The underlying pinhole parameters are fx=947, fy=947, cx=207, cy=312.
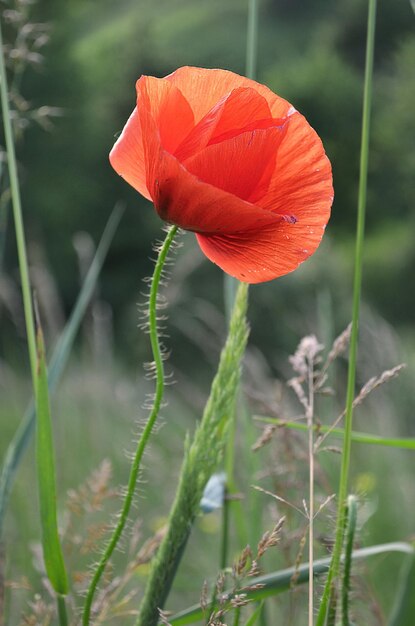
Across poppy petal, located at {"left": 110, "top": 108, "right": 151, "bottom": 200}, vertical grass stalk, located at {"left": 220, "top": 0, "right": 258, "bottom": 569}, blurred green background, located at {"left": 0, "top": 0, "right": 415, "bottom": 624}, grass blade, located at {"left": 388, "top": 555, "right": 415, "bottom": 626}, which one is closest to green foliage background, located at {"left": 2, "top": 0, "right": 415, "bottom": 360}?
blurred green background, located at {"left": 0, "top": 0, "right": 415, "bottom": 624}

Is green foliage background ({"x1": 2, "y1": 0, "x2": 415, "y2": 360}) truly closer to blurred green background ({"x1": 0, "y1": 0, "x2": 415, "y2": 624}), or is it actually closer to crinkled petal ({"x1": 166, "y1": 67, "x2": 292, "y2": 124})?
blurred green background ({"x1": 0, "y1": 0, "x2": 415, "y2": 624})

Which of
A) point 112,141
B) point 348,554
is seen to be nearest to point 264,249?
point 348,554

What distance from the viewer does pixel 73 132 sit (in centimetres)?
756

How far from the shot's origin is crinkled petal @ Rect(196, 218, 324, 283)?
47cm

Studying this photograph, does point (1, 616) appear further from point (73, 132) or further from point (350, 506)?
point (73, 132)

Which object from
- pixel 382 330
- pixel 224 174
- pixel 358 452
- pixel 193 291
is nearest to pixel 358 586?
pixel 224 174

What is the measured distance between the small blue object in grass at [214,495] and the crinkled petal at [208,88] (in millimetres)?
228

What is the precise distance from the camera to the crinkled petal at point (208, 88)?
0.49m

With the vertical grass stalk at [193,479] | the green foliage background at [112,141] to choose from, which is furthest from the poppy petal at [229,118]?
the green foliage background at [112,141]

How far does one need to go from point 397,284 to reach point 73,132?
2.83 m

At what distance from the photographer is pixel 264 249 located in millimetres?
486

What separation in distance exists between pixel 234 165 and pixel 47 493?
185mm

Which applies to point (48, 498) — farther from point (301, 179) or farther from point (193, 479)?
point (301, 179)

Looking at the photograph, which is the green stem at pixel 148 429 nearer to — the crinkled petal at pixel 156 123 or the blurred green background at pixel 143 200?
the crinkled petal at pixel 156 123
